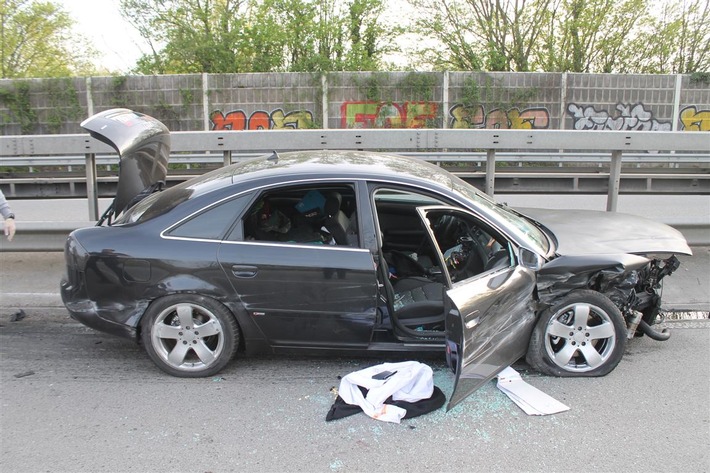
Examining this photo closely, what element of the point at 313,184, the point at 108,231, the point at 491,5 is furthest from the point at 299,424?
the point at 491,5

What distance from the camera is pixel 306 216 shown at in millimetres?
4637

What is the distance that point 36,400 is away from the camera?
379 centimetres

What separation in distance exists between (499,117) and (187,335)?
1456 centimetres

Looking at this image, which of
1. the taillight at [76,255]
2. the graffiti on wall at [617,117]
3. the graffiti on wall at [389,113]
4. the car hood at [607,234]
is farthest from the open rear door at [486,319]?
the graffiti on wall at [617,117]

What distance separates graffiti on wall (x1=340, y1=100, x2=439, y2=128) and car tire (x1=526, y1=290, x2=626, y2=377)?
1311 cm

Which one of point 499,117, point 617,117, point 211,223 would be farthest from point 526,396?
point 617,117

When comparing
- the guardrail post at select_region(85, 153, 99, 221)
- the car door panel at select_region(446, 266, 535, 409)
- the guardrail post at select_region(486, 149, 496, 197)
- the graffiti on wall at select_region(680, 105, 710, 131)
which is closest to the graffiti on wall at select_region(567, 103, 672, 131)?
the graffiti on wall at select_region(680, 105, 710, 131)

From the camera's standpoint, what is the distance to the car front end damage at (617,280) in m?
A: 3.88

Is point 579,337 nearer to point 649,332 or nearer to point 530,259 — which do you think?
point 530,259

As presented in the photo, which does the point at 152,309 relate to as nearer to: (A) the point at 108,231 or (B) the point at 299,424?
(A) the point at 108,231

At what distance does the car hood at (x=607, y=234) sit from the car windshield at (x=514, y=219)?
12cm

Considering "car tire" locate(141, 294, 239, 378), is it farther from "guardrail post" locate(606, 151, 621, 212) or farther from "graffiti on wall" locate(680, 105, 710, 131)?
"graffiti on wall" locate(680, 105, 710, 131)

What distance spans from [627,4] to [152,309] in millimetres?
20817

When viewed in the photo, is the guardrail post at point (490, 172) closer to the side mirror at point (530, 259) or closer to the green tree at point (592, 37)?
the side mirror at point (530, 259)
